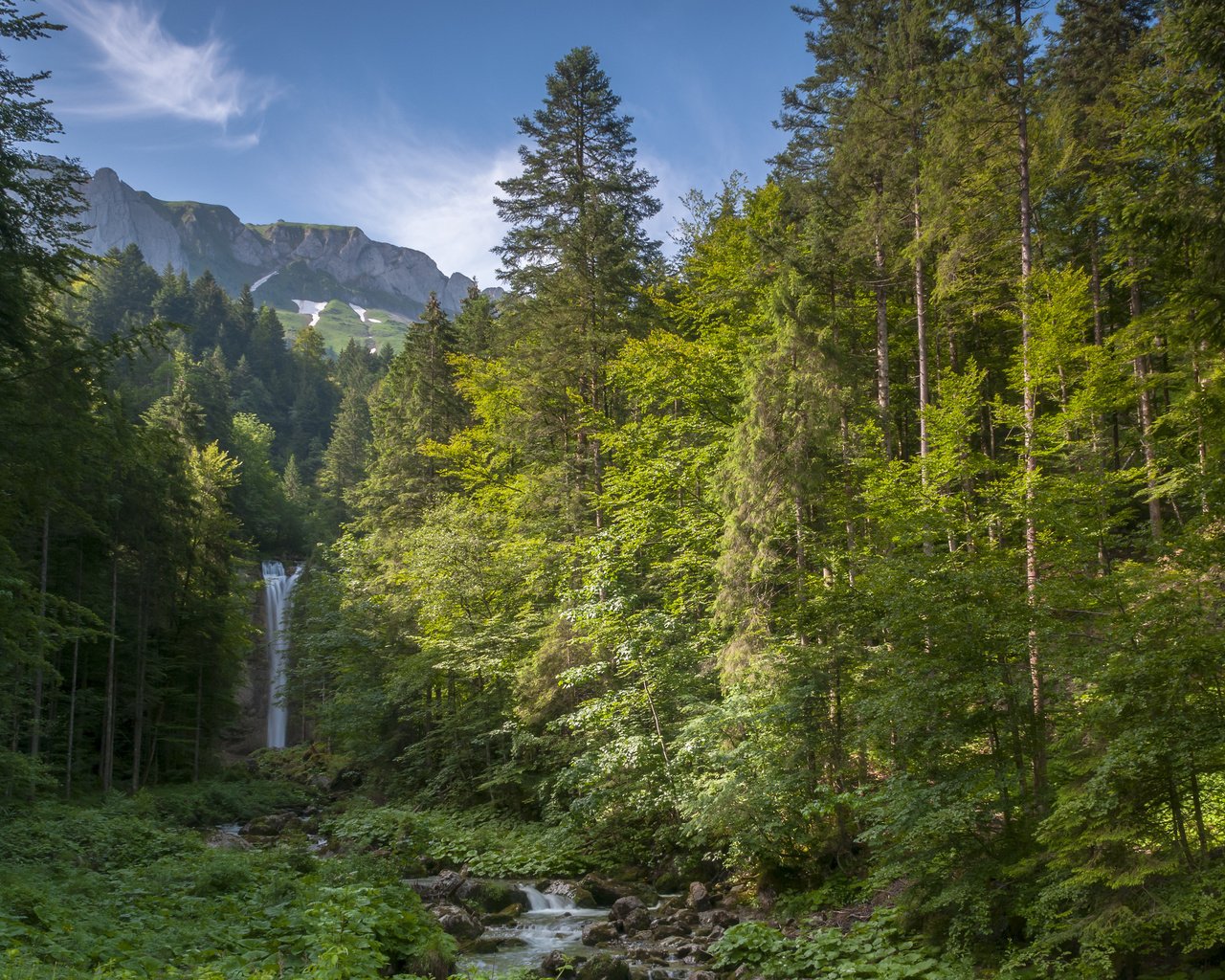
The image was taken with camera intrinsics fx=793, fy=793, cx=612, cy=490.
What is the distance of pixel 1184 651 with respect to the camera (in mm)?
6320

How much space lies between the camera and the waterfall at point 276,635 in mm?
42562

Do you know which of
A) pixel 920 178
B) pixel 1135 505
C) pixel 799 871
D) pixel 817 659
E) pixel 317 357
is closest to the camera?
pixel 817 659

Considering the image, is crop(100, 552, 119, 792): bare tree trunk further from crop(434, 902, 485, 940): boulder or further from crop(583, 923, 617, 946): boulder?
crop(583, 923, 617, 946): boulder

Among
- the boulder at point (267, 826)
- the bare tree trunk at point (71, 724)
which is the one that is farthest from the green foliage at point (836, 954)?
the bare tree trunk at point (71, 724)

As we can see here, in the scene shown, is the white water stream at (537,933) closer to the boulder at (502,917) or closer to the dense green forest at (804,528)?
the boulder at (502,917)

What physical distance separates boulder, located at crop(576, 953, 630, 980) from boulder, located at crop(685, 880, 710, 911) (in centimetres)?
312

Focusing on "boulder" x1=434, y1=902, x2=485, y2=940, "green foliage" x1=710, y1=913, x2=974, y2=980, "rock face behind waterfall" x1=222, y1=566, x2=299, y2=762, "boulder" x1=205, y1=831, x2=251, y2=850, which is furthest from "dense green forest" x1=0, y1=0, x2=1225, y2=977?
"rock face behind waterfall" x1=222, y1=566, x2=299, y2=762

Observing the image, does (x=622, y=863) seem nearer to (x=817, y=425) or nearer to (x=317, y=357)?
(x=817, y=425)

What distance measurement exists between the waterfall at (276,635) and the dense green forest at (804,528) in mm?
12933

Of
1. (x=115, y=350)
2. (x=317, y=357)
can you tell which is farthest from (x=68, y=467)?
(x=317, y=357)

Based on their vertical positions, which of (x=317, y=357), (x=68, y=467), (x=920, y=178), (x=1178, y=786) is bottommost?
(x=1178, y=786)

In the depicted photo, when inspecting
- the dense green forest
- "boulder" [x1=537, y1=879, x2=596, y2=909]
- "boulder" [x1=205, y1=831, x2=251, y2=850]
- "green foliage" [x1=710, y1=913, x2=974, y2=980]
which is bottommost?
"boulder" [x1=205, y1=831, x2=251, y2=850]

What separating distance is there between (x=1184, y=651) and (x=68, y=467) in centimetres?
1453

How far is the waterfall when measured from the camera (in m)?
42.6
